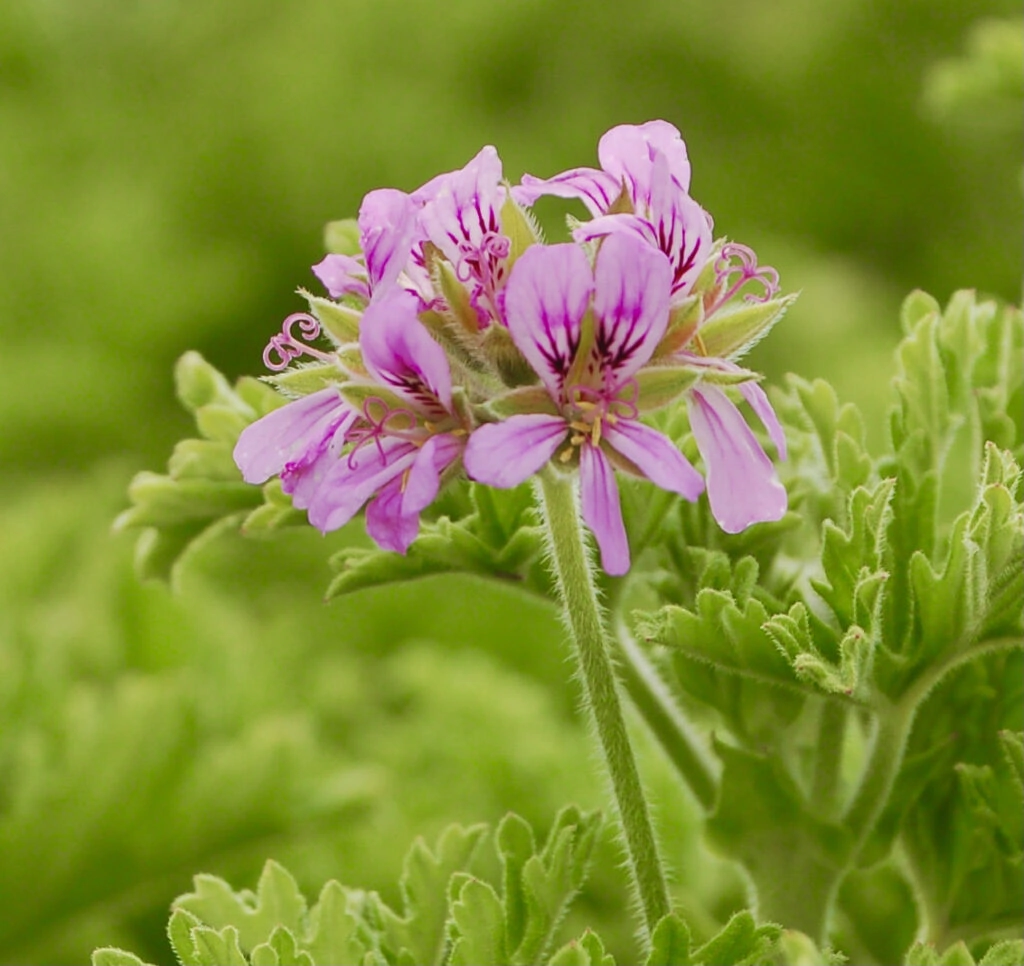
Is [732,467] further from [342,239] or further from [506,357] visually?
[342,239]

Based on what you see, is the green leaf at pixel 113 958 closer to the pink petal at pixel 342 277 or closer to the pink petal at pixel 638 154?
the pink petal at pixel 342 277

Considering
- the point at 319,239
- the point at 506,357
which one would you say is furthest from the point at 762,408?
the point at 319,239

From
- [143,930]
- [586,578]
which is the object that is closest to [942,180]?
[143,930]

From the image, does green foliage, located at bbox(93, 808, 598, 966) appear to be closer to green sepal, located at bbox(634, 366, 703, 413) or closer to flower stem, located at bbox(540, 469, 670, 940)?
flower stem, located at bbox(540, 469, 670, 940)

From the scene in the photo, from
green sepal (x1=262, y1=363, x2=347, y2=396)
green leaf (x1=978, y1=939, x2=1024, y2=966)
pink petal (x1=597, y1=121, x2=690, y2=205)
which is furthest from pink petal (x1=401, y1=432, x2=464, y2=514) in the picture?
green leaf (x1=978, y1=939, x2=1024, y2=966)

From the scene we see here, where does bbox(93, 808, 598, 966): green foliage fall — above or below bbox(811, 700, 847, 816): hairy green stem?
below

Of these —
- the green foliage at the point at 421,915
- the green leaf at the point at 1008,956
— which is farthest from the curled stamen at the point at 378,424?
the green leaf at the point at 1008,956

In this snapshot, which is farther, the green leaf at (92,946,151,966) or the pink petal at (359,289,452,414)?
the green leaf at (92,946,151,966)
